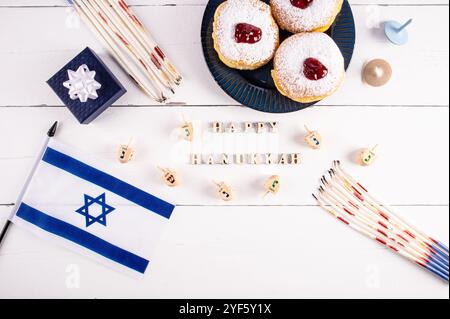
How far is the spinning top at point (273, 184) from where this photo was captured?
988 millimetres

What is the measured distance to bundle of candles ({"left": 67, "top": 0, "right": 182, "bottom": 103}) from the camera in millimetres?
969

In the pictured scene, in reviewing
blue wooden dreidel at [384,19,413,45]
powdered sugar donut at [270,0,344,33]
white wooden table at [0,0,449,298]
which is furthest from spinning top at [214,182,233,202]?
blue wooden dreidel at [384,19,413,45]

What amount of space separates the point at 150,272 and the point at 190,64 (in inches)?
20.7

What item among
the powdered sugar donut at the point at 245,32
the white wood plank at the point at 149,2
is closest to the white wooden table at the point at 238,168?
the white wood plank at the point at 149,2

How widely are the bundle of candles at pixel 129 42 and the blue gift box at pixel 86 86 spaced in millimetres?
57

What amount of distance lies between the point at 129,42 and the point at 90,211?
1.39ft

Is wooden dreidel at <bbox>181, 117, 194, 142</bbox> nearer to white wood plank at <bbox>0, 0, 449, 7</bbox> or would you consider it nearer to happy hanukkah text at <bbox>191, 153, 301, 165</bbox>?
happy hanukkah text at <bbox>191, 153, 301, 165</bbox>

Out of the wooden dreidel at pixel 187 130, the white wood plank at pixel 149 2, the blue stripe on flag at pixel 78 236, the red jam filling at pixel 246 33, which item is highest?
the white wood plank at pixel 149 2

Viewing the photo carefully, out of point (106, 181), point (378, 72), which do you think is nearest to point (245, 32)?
point (378, 72)

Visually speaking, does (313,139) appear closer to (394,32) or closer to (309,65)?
(309,65)

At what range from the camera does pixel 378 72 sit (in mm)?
989

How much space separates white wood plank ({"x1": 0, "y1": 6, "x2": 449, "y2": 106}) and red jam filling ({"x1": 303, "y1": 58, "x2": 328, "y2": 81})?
0.17 metres

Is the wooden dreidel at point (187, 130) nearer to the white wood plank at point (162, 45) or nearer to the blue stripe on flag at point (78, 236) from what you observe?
the white wood plank at point (162, 45)
